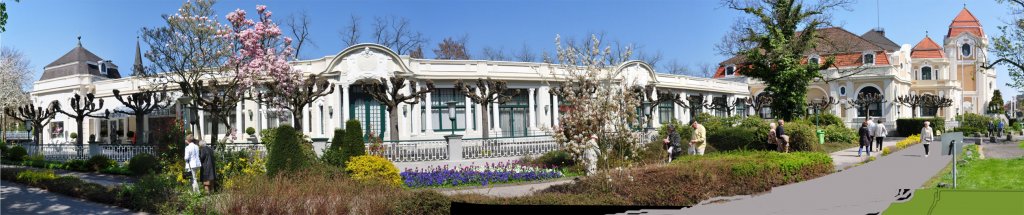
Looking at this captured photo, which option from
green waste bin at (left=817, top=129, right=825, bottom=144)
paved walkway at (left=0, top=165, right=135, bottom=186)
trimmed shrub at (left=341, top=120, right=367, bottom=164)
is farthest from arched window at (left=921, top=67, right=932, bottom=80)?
paved walkway at (left=0, top=165, right=135, bottom=186)

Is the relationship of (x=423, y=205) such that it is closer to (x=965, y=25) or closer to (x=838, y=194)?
(x=838, y=194)

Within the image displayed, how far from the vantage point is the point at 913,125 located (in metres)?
39.4

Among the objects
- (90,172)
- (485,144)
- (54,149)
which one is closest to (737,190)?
(485,144)

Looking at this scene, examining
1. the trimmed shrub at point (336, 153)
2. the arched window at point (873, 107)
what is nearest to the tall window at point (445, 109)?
the trimmed shrub at point (336, 153)

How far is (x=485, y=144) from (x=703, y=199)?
10.9 meters

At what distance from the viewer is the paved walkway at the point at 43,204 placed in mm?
11883

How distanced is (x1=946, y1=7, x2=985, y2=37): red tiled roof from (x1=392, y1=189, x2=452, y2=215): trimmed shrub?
80233 mm

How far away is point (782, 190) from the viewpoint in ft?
40.8

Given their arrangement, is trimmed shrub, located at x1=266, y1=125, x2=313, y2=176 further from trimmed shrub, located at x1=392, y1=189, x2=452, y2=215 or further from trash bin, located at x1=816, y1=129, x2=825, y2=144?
trash bin, located at x1=816, y1=129, x2=825, y2=144

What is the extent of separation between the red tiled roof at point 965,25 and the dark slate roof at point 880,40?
32.3 feet

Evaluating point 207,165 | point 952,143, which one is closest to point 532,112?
point 207,165

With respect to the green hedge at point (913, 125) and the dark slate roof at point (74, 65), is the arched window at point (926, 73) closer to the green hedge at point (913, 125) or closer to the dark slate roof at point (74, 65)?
the green hedge at point (913, 125)

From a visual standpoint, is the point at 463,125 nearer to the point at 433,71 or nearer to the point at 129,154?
the point at 433,71

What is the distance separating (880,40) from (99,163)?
67.9m
